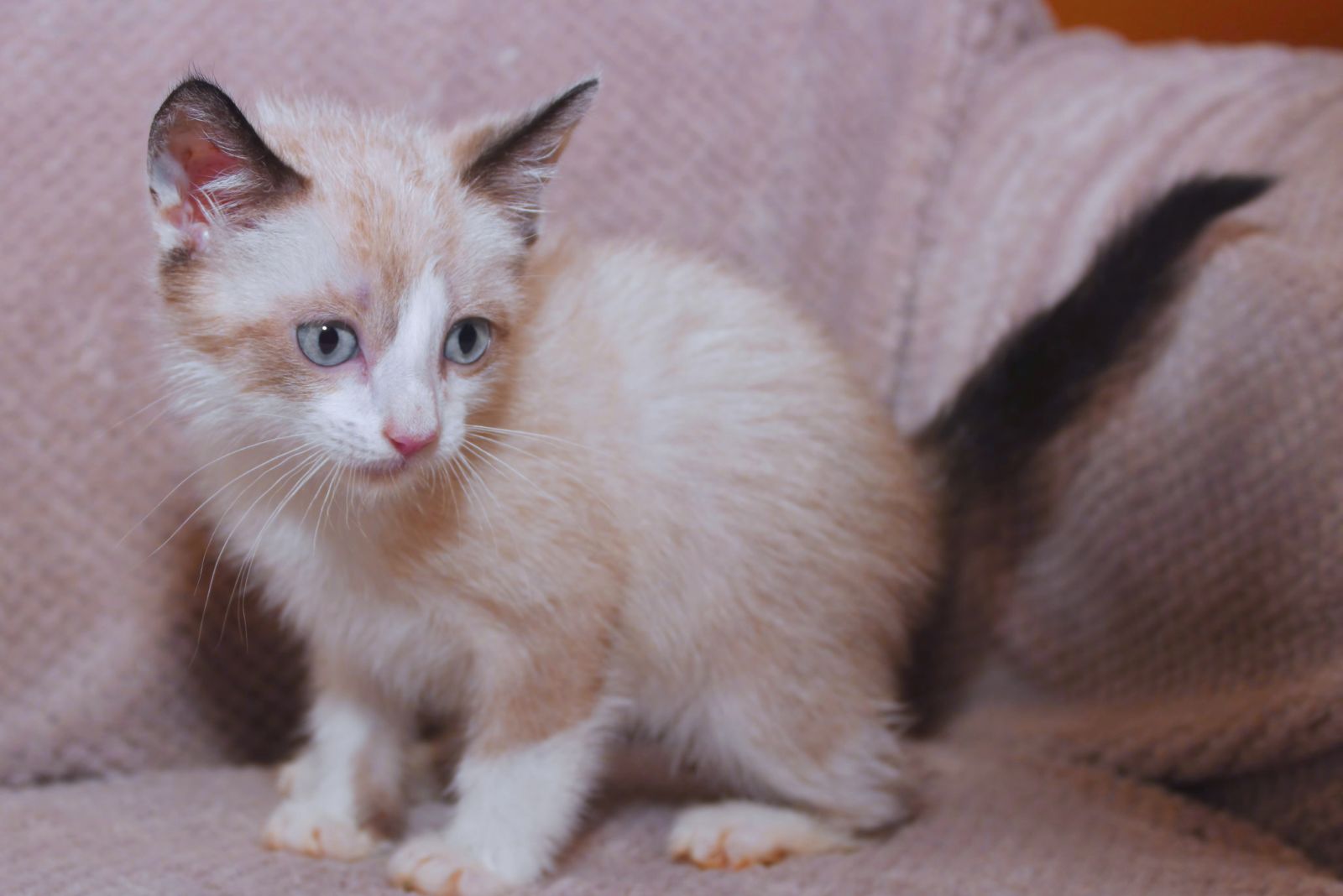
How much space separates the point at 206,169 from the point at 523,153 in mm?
249

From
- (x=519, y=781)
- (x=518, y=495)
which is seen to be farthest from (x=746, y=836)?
(x=518, y=495)

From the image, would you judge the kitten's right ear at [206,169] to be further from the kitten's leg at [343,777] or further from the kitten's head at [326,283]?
the kitten's leg at [343,777]

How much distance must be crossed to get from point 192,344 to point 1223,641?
1.02m

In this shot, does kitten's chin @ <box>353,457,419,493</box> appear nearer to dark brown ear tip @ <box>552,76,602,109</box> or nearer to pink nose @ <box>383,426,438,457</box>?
pink nose @ <box>383,426,438,457</box>

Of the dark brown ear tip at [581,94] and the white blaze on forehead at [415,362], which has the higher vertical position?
the dark brown ear tip at [581,94]

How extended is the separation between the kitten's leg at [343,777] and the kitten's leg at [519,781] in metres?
0.09

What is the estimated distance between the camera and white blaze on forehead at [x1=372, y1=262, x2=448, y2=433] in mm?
849

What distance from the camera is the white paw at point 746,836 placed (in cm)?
105

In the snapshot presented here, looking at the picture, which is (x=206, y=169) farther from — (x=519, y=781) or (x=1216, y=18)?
(x=1216, y=18)

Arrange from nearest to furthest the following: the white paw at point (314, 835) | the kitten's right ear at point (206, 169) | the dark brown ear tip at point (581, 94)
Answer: the kitten's right ear at point (206, 169), the dark brown ear tip at point (581, 94), the white paw at point (314, 835)

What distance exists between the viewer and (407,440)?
843 mm

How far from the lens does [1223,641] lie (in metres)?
1.17

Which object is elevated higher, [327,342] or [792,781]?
[327,342]

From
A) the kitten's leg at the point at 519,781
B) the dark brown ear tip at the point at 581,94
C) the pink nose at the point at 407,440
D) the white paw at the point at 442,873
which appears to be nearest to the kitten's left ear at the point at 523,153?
the dark brown ear tip at the point at 581,94
